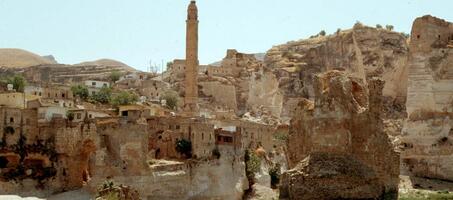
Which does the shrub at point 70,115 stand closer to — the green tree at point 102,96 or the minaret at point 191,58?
the green tree at point 102,96

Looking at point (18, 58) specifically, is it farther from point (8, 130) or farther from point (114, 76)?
point (8, 130)

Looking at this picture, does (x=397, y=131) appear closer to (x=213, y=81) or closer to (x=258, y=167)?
(x=258, y=167)

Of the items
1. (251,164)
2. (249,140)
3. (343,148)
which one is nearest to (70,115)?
(251,164)

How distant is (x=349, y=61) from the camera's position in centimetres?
8169

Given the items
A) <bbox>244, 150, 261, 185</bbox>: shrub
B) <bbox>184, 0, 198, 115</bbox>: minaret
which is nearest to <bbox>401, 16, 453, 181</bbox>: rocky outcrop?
<bbox>244, 150, 261, 185</bbox>: shrub

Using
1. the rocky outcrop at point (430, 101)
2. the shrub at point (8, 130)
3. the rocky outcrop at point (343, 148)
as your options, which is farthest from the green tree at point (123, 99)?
the rocky outcrop at point (343, 148)

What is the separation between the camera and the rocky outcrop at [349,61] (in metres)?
76.3

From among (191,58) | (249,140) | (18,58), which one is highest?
(18,58)

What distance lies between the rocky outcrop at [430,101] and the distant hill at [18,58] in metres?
77.4

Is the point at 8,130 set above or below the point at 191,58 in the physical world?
below

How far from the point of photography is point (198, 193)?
50062 millimetres

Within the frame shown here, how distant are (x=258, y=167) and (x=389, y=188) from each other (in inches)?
1201

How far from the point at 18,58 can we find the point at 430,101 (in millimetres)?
92107

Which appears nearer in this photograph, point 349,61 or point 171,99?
point 171,99
